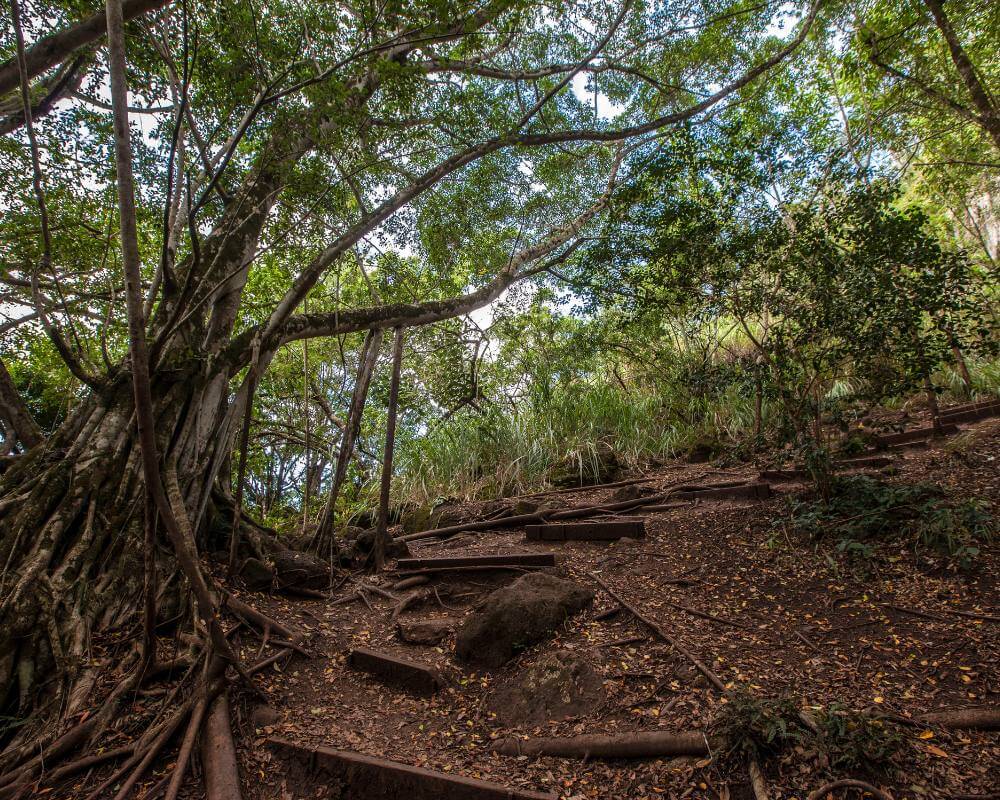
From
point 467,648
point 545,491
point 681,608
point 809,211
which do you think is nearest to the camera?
point 467,648

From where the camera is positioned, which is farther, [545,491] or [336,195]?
[545,491]

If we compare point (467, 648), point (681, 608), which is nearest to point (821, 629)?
point (681, 608)

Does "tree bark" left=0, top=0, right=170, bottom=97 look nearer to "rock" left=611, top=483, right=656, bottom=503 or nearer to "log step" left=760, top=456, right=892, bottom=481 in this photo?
A: "rock" left=611, top=483, right=656, bottom=503

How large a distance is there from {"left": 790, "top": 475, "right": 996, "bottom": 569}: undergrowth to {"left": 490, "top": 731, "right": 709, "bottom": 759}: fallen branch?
2152 millimetres

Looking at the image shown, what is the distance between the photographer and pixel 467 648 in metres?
3.06

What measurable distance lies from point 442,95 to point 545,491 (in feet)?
16.3

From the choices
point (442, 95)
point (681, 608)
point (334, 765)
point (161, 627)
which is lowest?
point (334, 765)

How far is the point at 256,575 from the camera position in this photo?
3805 mm

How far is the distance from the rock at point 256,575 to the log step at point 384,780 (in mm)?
1799

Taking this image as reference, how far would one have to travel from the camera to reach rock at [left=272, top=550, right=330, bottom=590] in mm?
3975

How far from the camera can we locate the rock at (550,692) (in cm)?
248

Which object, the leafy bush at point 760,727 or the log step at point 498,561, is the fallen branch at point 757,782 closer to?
the leafy bush at point 760,727

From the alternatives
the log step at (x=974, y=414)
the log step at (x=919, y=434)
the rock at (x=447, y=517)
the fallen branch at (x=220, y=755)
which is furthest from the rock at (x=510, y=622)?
the log step at (x=974, y=414)

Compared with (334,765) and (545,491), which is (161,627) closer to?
(334,765)
